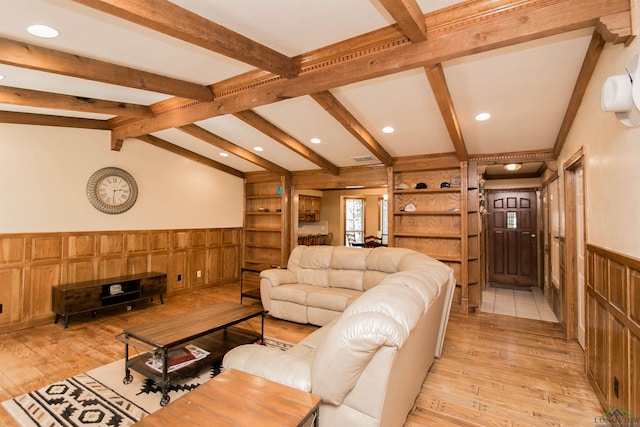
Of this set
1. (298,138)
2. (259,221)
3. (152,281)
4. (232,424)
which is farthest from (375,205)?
(232,424)

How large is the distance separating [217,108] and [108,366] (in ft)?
9.43

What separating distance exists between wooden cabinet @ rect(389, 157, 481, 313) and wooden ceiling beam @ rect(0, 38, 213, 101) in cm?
366

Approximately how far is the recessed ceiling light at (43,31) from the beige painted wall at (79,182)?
243 centimetres

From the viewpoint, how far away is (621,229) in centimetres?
208

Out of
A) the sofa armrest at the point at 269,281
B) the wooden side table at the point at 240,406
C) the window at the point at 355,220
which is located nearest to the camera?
the wooden side table at the point at 240,406

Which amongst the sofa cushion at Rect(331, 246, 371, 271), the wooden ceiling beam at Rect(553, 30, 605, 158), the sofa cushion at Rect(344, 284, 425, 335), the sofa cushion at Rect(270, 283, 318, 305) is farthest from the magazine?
the wooden ceiling beam at Rect(553, 30, 605, 158)

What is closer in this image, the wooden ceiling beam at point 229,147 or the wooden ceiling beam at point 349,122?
the wooden ceiling beam at point 349,122

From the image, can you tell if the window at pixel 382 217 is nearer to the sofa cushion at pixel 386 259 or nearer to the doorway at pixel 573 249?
the sofa cushion at pixel 386 259

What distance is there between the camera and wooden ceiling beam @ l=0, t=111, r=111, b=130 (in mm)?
4003

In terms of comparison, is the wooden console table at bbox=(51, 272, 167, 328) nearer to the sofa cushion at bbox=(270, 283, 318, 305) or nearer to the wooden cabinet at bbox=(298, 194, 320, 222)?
the sofa cushion at bbox=(270, 283, 318, 305)

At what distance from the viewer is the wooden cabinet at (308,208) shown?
8.89m

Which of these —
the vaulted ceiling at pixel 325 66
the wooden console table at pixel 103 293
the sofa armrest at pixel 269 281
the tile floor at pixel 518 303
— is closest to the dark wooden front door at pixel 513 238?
the tile floor at pixel 518 303

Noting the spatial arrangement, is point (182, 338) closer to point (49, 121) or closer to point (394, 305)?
point (394, 305)

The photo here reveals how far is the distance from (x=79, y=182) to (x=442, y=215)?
559 centimetres
